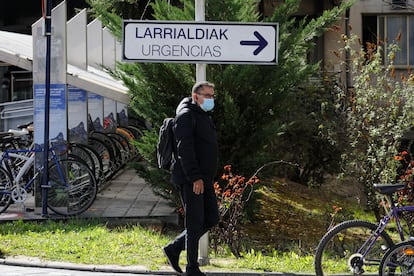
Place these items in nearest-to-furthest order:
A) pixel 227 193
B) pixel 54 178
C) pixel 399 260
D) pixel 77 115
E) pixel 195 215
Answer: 1. pixel 399 260
2. pixel 195 215
3. pixel 227 193
4. pixel 54 178
5. pixel 77 115

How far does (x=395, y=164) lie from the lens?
10422 millimetres

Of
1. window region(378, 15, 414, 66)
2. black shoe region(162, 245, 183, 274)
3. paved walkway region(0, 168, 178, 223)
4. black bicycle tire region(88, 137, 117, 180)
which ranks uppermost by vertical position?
window region(378, 15, 414, 66)

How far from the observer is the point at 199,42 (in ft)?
26.5

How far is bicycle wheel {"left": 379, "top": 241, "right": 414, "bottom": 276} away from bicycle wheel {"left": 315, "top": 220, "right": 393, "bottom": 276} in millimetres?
77

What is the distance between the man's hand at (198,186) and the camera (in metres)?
7.05

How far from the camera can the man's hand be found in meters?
7.05

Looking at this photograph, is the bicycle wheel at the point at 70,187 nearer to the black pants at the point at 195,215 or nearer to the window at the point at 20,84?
the black pants at the point at 195,215

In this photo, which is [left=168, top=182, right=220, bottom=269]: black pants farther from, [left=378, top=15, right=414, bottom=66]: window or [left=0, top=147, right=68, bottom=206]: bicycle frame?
[left=378, top=15, right=414, bottom=66]: window

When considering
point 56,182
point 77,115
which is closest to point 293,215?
point 56,182

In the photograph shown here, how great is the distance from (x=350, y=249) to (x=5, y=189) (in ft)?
17.7

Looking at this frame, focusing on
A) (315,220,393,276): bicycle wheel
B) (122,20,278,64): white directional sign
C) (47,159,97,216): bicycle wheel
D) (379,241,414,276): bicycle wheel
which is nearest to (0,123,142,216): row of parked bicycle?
(47,159,97,216): bicycle wheel

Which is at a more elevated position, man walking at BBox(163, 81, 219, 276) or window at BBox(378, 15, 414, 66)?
window at BBox(378, 15, 414, 66)

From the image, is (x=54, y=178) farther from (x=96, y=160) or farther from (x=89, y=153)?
(x=96, y=160)

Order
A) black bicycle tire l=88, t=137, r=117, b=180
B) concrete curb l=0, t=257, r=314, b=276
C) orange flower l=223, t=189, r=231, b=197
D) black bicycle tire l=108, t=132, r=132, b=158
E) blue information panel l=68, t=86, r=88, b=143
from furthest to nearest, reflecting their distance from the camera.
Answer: black bicycle tire l=108, t=132, r=132, b=158
black bicycle tire l=88, t=137, r=117, b=180
blue information panel l=68, t=86, r=88, b=143
orange flower l=223, t=189, r=231, b=197
concrete curb l=0, t=257, r=314, b=276
